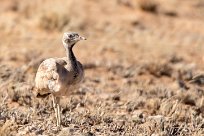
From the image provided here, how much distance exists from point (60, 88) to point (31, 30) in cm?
701

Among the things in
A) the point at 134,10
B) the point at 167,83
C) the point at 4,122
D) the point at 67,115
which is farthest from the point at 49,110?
the point at 134,10

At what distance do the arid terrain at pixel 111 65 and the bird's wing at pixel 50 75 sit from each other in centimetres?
51

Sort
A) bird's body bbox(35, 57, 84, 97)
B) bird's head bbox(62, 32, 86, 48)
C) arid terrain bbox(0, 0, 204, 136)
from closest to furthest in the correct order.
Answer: bird's body bbox(35, 57, 84, 97)
bird's head bbox(62, 32, 86, 48)
arid terrain bbox(0, 0, 204, 136)

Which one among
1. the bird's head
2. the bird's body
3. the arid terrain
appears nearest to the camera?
the bird's body

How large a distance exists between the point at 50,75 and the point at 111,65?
4497mm

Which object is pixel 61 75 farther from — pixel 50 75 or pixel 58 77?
pixel 50 75

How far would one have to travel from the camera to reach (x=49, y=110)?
25.4 feet

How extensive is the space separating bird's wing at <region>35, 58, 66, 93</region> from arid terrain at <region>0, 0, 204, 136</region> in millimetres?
508

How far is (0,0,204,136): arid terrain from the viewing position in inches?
288

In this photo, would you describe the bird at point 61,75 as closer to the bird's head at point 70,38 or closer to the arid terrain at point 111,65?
the bird's head at point 70,38

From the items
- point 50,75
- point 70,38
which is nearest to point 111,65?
point 70,38

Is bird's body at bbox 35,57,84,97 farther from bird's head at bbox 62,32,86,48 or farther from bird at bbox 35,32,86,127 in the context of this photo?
bird's head at bbox 62,32,86,48

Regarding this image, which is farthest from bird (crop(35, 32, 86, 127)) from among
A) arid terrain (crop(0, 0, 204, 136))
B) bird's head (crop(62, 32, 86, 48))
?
arid terrain (crop(0, 0, 204, 136))

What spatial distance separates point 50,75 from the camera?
21.7 feet
